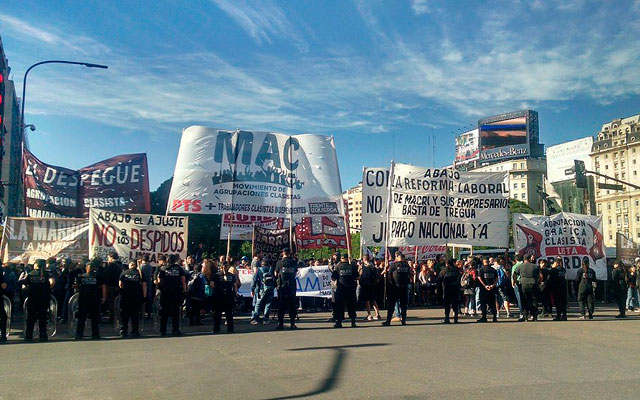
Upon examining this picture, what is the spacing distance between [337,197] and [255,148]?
3313mm

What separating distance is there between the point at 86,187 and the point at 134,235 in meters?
2.93

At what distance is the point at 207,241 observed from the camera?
46344mm

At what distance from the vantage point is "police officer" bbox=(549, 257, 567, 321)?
15.7 m

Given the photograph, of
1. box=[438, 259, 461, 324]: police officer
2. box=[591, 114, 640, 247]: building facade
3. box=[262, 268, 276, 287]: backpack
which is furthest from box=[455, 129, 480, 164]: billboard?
box=[262, 268, 276, 287]: backpack

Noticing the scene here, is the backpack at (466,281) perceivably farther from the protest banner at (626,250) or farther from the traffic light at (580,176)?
the traffic light at (580,176)

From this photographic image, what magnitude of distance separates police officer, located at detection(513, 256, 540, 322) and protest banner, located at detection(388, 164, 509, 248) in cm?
302

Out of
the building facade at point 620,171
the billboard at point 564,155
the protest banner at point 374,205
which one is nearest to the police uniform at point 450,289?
the protest banner at point 374,205

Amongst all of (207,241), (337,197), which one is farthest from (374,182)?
(207,241)

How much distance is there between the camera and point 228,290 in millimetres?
13273

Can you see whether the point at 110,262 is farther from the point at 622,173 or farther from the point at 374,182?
the point at 622,173

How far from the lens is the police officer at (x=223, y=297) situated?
1277cm

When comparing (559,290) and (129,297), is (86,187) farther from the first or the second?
(559,290)

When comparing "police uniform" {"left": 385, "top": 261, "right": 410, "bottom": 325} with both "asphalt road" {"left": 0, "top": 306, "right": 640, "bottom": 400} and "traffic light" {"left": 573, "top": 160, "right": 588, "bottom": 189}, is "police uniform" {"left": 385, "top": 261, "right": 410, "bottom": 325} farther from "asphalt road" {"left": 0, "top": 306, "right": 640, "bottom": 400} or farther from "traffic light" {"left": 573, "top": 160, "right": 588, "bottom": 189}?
"traffic light" {"left": 573, "top": 160, "right": 588, "bottom": 189}

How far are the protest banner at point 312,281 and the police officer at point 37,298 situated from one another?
6938 mm
